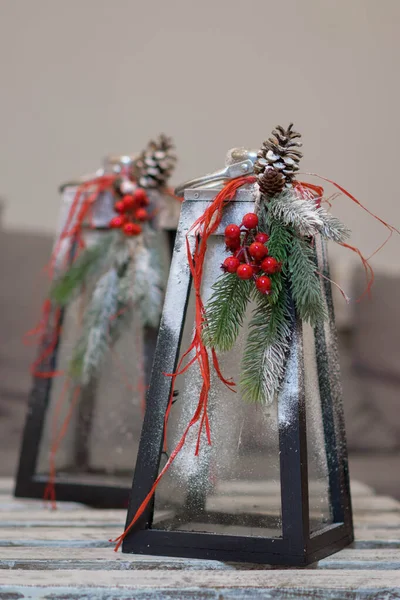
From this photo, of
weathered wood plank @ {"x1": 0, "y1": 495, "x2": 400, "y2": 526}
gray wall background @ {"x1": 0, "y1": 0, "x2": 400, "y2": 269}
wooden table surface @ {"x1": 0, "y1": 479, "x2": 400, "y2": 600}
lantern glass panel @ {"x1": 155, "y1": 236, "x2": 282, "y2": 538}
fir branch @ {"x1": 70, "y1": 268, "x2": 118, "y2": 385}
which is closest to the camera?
wooden table surface @ {"x1": 0, "y1": 479, "x2": 400, "y2": 600}

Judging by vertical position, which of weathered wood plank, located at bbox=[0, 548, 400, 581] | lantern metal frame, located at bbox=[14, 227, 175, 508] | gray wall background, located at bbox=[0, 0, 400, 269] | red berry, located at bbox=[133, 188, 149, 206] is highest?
gray wall background, located at bbox=[0, 0, 400, 269]

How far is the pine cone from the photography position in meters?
0.66

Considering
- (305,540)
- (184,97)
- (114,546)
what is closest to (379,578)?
(305,540)

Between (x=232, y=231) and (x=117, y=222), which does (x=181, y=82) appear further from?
(x=232, y=231)

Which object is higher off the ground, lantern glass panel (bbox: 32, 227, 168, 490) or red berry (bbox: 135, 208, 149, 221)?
red berry (bbox: 135, 208, 149, 221)

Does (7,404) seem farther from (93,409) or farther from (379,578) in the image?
(379,578)

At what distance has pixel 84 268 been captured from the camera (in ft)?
3.22

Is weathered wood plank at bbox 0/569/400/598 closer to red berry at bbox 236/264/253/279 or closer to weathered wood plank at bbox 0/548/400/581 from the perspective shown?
weathered wood plank at bbox 0/548/400/581

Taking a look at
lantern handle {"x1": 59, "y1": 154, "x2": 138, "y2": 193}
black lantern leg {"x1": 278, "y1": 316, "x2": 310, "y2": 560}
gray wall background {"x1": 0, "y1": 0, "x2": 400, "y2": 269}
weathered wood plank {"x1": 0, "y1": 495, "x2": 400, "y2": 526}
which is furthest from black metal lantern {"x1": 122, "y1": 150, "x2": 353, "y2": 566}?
gray wall background {"x1": 0, "y1": 0, "x2": 400, "y2": 269}

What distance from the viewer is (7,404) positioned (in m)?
1.53

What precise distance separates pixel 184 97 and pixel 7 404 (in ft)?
2.64

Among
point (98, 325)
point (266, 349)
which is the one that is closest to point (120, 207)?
point (98, 325)

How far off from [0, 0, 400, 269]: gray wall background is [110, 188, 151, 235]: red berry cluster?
0.58m

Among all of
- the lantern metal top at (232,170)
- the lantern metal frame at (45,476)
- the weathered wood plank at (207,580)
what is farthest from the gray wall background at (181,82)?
the weathered wood plank at (207,580)
